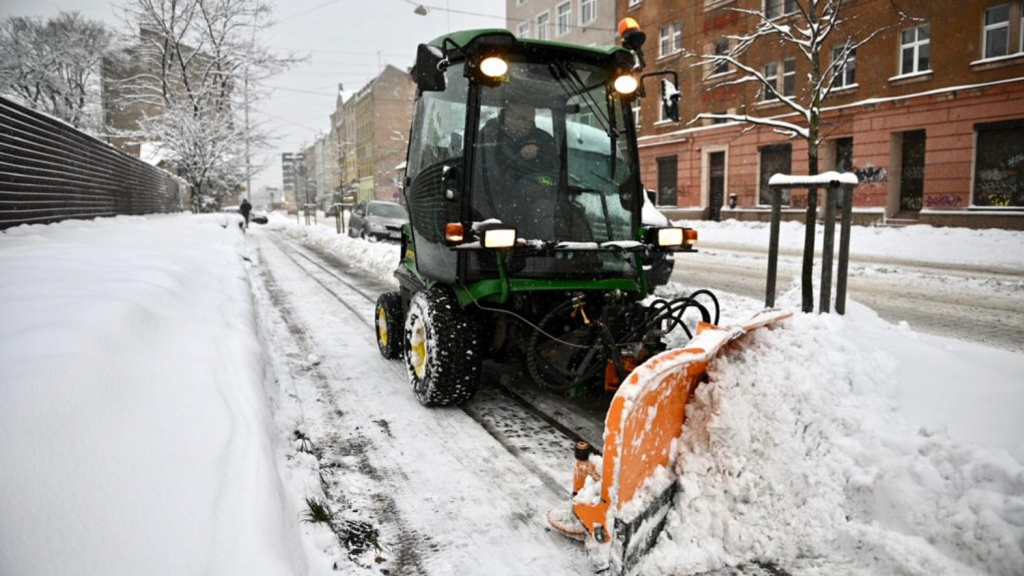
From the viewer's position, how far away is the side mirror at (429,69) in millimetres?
3443

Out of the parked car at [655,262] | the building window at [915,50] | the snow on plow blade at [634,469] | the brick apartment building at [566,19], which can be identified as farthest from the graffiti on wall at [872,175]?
the snow on plow blade at [634,469]

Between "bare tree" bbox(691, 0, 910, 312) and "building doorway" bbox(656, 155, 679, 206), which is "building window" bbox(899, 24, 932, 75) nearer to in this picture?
"bare tree" bbox(691, 0, 910, 312)

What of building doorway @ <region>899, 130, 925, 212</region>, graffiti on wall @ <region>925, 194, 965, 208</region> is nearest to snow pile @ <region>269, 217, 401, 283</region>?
graffiti on wall @ <region>925, 194, 965, 208</region>

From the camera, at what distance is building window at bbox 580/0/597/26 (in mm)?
33062

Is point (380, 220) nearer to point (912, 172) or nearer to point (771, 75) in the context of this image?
point (771, 75)

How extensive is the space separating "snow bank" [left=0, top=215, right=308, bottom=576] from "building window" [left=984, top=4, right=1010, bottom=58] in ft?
69.1

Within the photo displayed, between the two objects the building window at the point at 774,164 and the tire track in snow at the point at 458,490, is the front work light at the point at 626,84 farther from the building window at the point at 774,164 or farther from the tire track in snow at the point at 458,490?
the building window at the point at 774,164

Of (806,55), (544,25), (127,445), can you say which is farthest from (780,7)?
(127,445)

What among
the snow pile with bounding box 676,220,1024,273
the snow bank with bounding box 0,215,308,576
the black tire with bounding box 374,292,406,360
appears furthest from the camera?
the snow pile with bounding box 676,220,1024,273

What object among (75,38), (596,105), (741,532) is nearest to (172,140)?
(75,38)

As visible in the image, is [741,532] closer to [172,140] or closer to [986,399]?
[986,399]

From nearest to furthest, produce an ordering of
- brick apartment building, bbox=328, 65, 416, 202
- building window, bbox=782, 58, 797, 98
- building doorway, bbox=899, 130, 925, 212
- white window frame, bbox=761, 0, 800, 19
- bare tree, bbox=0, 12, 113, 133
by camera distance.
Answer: building doorway, bbox=899, 130, 925, 212
white window frame, bbox=761, 0, 800, 19
building window, bbox=782, 58, 797, 98
bare tree, bbox=0, 12, 113, 133
brick apartment building, bbox=328, 65, 416, 202

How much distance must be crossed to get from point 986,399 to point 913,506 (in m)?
1.06

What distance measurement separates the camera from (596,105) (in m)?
4.04
